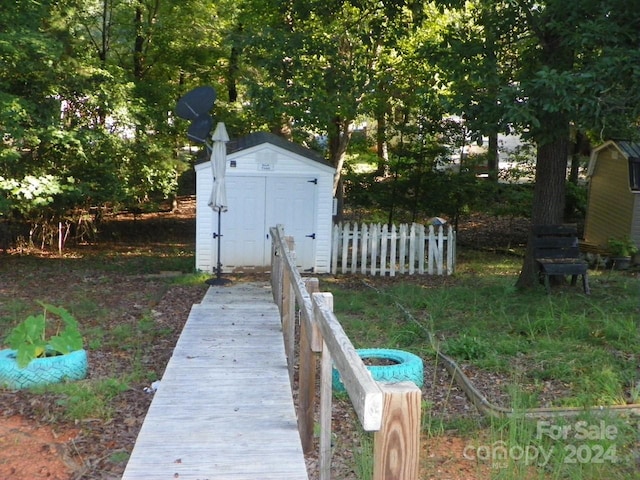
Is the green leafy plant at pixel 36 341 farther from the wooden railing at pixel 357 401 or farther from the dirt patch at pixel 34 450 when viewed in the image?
the wooden railing at pixel 357 401

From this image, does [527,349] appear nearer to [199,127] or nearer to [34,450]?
[34,450]

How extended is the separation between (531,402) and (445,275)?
790cm

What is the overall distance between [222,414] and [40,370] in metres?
2.16

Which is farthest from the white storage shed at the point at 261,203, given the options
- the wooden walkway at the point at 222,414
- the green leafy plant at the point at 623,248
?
the green leafy plant at the point at 623,248

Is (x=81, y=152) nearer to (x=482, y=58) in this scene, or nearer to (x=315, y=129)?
(x=315, y=129)

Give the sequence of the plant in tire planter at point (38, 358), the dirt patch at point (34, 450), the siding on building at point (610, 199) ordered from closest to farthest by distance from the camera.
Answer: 1. the dirt patch at point (34, 450)
2. the plant in tire planter at point (38, 358)
3. the siding on building at point (610, 199)

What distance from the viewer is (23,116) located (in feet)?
36.4

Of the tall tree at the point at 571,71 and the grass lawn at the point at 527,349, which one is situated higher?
the tall tree at the point at 571,71

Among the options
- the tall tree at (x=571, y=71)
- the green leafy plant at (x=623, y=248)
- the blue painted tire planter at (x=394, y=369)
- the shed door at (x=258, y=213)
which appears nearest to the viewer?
the blue painted tire planter at (x=394, y=369)

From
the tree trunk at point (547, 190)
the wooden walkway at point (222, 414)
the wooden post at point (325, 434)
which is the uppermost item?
the tree trunk at point (547, 190)

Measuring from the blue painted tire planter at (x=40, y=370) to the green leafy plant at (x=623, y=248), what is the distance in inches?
479

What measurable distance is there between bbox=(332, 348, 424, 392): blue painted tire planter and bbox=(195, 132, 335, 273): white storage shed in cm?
701

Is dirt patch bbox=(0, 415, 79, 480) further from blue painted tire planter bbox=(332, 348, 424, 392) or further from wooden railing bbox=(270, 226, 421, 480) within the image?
blue painted tire planter bbox=(332, 348, 424, 392)

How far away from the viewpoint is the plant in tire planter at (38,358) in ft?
18.7
